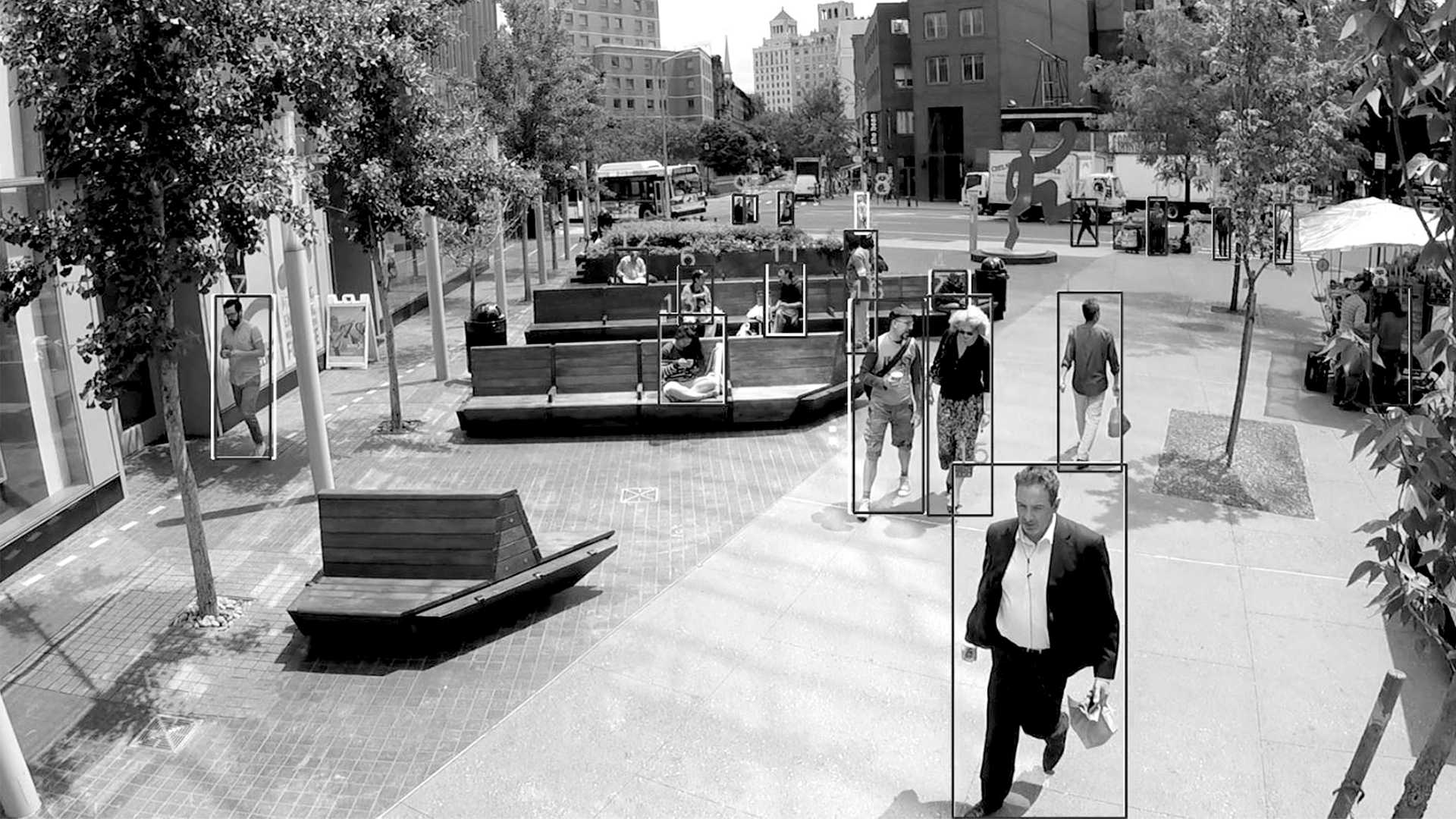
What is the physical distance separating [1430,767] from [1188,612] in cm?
468

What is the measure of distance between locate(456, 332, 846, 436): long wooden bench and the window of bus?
4.15m

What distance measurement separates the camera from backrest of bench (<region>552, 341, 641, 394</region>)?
47.2 feet

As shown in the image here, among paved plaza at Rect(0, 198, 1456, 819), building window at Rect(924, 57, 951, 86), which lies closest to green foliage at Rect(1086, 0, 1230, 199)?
paved plaza at Rect(0, 198, 1456, 819)

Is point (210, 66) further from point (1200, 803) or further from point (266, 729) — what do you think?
point (1200, 803)

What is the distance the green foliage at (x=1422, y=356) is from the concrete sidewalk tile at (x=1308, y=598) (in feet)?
15.6

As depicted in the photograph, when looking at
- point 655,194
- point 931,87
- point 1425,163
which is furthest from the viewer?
point 931,87

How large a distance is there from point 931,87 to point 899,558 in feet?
229

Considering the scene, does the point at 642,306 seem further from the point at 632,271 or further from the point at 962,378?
the point at 962,378

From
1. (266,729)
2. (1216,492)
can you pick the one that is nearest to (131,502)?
(266,729)

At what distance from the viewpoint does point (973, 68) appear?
242ft

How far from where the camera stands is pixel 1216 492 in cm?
1123

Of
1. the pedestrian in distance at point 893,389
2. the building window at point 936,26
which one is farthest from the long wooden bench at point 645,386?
the building window at point 936,26

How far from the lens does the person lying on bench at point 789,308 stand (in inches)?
703

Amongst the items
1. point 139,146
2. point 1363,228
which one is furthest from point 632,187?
point 139,146
